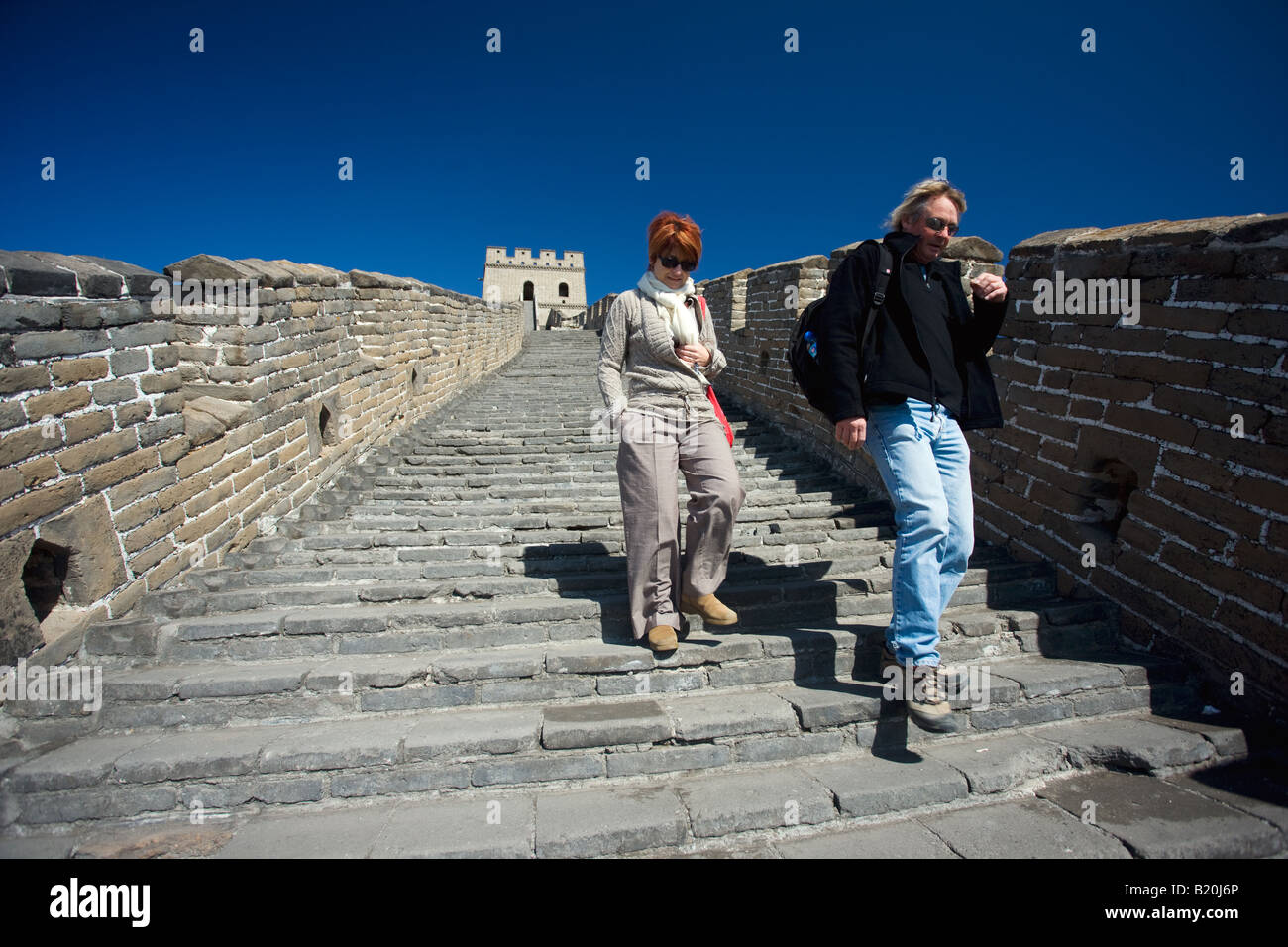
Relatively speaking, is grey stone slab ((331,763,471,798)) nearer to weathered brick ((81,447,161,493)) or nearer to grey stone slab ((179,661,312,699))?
grey stone slab ((179,661,312,699))

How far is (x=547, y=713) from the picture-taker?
9.12 ft

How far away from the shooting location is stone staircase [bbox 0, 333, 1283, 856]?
2379mm

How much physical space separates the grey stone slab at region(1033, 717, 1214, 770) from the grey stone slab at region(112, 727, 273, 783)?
3345mm

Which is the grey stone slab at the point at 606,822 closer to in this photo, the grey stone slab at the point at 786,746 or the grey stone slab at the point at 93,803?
the grey stone slab at the point at 786,746

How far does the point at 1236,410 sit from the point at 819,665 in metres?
2.18

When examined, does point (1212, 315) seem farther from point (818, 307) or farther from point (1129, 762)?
point (1129, 762)

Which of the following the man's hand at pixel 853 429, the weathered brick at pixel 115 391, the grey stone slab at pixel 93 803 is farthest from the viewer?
the weathered brick at pixel 115 391

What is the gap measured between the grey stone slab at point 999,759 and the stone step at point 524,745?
46 mm

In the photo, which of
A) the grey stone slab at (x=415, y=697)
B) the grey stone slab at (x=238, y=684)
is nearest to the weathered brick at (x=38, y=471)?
the grey stone slab at (x=238, y=684)

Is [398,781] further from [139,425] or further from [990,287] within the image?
[990,287]

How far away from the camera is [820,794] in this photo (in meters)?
2.41

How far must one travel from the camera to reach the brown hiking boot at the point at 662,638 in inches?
116

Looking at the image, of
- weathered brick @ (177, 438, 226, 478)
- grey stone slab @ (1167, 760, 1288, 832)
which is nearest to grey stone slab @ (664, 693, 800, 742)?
grey stone slab @ (1167, 760, 1288, 832)
